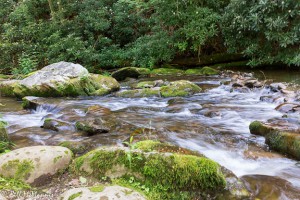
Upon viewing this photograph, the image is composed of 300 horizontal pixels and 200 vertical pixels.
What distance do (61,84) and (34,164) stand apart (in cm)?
637

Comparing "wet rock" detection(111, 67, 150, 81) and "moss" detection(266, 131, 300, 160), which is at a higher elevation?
"wet rock" detection(111, 67, 150, 81)

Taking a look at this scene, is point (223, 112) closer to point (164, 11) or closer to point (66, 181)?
point (66, 181)

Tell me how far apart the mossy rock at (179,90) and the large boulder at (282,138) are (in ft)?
12.7

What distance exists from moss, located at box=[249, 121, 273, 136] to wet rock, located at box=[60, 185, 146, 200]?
2.79 metres

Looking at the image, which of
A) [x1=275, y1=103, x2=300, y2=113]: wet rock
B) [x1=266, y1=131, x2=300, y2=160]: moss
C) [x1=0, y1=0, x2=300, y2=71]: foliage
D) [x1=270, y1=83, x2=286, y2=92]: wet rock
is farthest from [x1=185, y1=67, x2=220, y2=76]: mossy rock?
[x1=266, y1=131, x2=300, y2=160]: moss

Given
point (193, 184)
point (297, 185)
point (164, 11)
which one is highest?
point (164, 11)

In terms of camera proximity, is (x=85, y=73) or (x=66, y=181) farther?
(x=85, y=73)

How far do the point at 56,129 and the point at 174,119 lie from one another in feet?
7.59

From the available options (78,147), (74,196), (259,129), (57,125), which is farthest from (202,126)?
(74,196)

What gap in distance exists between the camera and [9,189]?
268 centimetres

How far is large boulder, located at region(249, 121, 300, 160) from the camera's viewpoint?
151 inches

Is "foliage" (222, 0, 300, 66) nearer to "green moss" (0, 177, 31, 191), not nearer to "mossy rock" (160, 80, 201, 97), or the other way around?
"mossy rock" (160, 80, 201, 97)

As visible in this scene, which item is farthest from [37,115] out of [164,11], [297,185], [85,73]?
[164,11]

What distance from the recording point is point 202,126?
5359 mm
